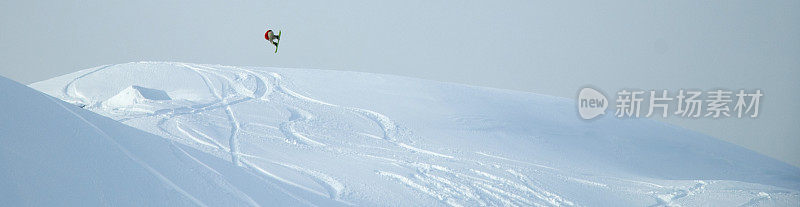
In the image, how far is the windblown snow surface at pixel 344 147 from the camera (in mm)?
5289

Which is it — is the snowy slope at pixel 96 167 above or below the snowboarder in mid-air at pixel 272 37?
below

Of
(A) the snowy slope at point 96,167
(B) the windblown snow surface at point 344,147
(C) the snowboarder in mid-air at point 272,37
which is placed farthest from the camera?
(C) the snowboarder in mid-air at point 272,37

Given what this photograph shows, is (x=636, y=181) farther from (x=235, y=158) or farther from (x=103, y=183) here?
(x=103, y=183)

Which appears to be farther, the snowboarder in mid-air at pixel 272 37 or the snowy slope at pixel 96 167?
the snowboarder in mid-air at pixel 272 37

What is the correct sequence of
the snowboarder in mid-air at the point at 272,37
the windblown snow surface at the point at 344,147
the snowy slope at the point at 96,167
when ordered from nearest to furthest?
the snowy slope at the point at 96,167 < the windblown snow surface at the point at 344,147 < the snowboarder in mid-air at the point at 272,37

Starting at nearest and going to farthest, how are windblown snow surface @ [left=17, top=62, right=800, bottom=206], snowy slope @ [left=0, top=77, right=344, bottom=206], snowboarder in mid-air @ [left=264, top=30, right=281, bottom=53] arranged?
snowy slope @ [left=0, top=77, right=344, bottom=206] → windblown snow surface @ [left=17, top=62, right=800, bottom=206] → snowboarder in mid-air @ [left=264, top=30, right=281, bottom=53]

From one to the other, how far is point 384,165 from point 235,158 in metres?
2.13

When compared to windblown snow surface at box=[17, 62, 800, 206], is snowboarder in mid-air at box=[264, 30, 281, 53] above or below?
above

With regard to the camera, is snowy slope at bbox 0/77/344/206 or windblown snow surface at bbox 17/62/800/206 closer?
snowy slope at bbox 0/77/344/206

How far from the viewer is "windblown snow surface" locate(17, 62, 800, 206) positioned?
529cm

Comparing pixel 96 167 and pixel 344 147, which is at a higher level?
pixel 344 147

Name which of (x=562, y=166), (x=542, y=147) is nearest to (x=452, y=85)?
(x=542, y=147)

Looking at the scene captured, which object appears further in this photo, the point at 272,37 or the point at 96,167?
the point at 272,37

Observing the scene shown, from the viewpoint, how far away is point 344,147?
8.74 metres
